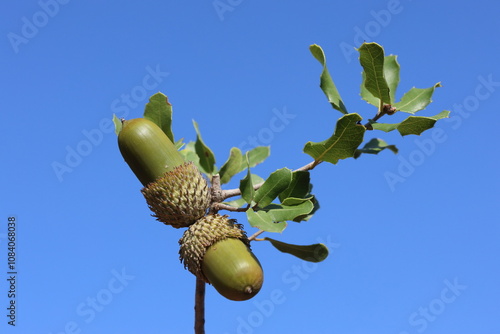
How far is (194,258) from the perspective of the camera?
2611 mm

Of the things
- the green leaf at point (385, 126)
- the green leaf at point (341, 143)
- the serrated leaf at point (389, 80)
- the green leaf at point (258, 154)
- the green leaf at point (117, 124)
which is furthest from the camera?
the green leaf at point (258, 154)

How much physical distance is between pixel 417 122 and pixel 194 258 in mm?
1357

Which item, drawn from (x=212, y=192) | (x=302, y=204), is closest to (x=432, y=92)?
(x=302, y=204)

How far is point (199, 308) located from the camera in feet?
8.85

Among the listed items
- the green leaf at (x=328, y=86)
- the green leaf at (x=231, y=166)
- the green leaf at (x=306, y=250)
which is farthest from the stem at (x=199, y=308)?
the green leaf at (x=328, y=86)

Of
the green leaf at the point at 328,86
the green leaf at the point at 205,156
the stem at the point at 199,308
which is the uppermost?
the green leaf at the point at 205,156

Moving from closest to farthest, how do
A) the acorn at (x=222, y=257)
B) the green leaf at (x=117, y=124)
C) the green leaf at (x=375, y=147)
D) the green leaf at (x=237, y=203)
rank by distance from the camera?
the acorn at (x=222, y=257), the green leaf at (x=117, y=124), the green leaf at (x=237, y=203), the green leaf at (x=375, y=147)

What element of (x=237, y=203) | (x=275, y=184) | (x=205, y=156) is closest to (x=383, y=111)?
(x=275, y=184)

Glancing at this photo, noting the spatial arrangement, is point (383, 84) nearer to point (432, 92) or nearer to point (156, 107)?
point (432, 92)

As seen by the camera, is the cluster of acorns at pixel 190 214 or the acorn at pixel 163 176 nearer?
the cluster of acorns at pixel 190 214

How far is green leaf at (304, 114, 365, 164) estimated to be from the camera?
104 inches

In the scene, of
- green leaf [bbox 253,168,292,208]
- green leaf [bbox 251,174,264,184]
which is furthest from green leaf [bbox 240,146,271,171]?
green leaf [bbox 253,168,292,208]

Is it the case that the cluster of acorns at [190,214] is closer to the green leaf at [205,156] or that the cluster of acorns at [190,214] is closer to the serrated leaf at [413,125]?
the green leaf at [205,156]

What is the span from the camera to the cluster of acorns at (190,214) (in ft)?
8.25
